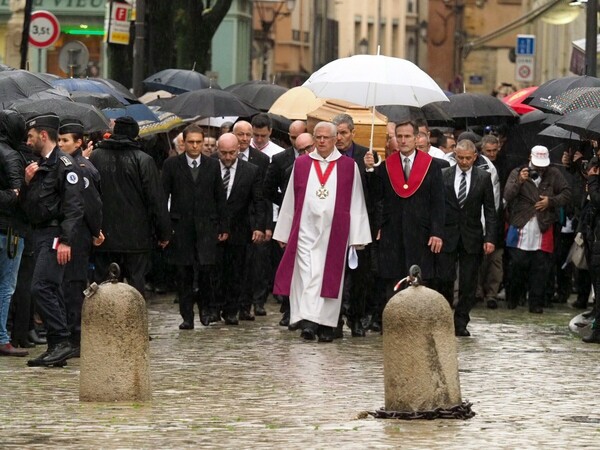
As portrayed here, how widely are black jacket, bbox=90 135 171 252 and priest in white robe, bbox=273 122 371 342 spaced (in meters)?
1.35

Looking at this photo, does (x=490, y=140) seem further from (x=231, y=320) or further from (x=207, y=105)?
(x=231, y=320)

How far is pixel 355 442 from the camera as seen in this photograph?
11.6m

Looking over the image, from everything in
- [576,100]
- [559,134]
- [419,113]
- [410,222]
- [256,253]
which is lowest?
[256,253]

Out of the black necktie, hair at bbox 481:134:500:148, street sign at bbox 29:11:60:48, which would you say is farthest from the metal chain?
street sign at bbox 29:11:60:48

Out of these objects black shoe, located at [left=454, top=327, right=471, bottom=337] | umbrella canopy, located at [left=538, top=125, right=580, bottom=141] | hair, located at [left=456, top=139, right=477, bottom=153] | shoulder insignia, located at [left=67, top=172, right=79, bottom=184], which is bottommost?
black shoe, located at [left=454, top=327, right=471, bottom=337]

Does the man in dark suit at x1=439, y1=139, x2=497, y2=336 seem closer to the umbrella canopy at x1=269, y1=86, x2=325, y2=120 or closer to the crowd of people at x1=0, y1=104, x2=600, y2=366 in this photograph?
the crowd of people at x1=0, y1=104, x2=600, y2=366

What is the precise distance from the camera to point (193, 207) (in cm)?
1983

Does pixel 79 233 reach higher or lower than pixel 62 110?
lower

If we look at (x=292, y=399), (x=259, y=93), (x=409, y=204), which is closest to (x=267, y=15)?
(x=259, y=93)

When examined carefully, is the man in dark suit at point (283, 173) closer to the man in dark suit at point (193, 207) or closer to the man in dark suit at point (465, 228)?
the man in dark suit at point (193, 207)

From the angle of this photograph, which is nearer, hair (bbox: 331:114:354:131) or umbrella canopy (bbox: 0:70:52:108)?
umbrella canopy (bbox: 0:70:52:108)

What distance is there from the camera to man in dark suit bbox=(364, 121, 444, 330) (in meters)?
18.9

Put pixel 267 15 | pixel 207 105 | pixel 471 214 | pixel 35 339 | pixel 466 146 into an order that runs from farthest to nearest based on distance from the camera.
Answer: pixel 267 15 < pixel 207 105 < pixel 466 146 < pixel 471 214 < pixel 35 339

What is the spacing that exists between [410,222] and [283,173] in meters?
1.89
